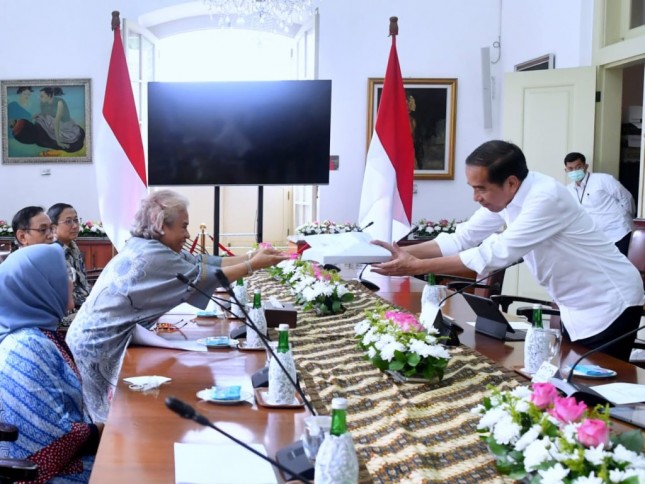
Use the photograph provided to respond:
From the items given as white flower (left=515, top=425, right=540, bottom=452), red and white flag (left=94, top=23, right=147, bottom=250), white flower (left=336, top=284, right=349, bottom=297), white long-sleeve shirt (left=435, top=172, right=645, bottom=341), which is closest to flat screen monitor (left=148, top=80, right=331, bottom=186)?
red and white flag (left=94, top=23, right=147, bottom=250)

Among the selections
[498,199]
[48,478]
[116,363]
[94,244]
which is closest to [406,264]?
[498,199]

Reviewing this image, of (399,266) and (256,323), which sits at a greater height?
(399,266)

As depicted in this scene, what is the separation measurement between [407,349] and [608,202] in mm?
5059

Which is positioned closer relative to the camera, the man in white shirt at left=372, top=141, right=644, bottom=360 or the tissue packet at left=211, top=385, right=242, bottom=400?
the tissue packet at left=211, top=385, right=242, bottom=400

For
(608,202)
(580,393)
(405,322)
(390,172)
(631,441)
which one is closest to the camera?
(631,441)

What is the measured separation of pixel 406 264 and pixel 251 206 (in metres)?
9.34

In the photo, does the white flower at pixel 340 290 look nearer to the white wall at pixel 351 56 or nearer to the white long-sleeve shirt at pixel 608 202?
the white long-sleeve shirt at pixel 608 202

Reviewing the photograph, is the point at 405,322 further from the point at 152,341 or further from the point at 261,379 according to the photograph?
the point at 152,341

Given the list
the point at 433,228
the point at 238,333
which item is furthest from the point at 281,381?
the point at 433,228

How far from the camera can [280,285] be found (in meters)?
4.09

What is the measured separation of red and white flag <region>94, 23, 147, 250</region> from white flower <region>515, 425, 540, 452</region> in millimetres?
4306

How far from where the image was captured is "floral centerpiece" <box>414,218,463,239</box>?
7945 mm

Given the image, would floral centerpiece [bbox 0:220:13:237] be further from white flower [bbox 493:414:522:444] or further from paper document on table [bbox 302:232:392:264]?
white flower [bbox 493:414:522:444]

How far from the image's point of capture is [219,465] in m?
1.44
